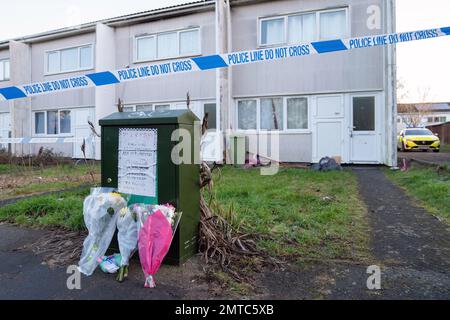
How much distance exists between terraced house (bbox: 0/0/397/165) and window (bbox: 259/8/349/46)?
0.11 feet

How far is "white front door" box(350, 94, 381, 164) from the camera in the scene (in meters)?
12.0

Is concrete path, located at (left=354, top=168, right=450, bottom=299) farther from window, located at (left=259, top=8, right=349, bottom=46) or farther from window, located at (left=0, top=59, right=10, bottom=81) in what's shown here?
window, located at (left=0, top=59, right=10, bottom=81)

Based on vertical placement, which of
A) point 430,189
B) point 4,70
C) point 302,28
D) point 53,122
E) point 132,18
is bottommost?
point 430,189

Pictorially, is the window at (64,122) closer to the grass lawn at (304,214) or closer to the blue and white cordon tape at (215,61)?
the grass lawn at (304,214)

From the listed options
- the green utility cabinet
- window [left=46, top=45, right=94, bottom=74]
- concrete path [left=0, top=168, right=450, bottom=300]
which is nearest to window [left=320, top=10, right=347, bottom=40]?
concrete path [left=0, top=168, right=450, bottom=300]

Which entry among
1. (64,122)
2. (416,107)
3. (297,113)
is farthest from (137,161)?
(416,107)

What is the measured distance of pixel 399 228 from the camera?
4.73 meters

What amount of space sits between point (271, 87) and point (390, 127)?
409cm

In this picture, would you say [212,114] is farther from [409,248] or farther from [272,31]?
[409,248]

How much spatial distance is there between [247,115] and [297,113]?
1821mm

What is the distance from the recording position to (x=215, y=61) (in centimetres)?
602

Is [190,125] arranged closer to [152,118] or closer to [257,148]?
[152,118]

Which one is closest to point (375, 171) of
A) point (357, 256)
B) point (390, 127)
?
point (390, 127)

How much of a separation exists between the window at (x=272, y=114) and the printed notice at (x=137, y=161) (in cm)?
997
